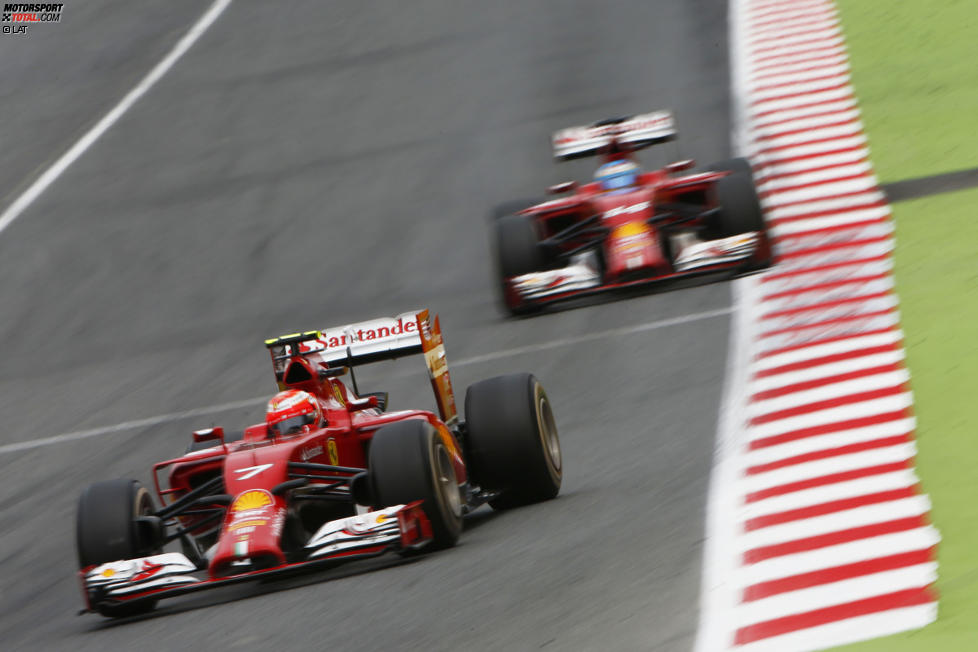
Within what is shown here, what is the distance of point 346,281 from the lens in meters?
17.7

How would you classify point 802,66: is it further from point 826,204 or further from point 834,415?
point 834,415

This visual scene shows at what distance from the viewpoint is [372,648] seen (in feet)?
21.9

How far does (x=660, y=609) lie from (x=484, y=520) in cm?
297

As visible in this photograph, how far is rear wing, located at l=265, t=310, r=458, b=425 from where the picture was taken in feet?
30.6

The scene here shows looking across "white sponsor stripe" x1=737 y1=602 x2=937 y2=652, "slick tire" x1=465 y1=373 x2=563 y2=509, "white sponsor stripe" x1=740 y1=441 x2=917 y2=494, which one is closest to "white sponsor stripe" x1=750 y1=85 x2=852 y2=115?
"slick tire" x1=465 y1=373 x2=563 y2=509

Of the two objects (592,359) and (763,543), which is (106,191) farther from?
(763,543)

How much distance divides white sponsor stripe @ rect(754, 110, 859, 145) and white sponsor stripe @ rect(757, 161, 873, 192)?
1.54 metres

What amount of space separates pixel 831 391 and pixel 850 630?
433 centimetres

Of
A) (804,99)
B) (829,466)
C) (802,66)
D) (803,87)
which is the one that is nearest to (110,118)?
(802,66)

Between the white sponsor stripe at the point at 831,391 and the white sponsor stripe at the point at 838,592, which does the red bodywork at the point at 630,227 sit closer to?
the white sponsor stripe at the point at 831,391

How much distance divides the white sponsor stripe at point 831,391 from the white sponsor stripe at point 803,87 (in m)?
9.85

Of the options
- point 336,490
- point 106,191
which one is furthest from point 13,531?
point 106,191

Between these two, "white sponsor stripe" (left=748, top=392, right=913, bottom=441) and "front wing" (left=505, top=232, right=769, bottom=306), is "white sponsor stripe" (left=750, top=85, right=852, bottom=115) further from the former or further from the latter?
"white sponsor stripe" (left=748, top=392, right=913, bottom=441)

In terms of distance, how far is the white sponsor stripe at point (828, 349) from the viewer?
34.9ft
